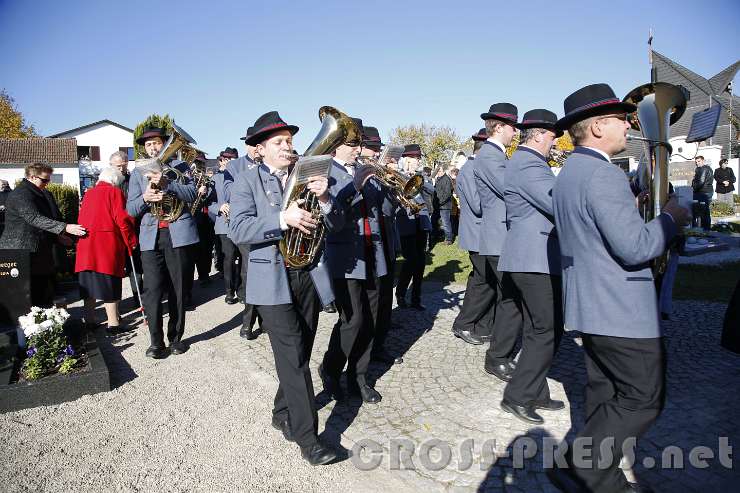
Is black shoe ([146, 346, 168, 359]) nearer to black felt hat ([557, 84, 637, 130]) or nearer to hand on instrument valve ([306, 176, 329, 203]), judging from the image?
hand on instrument valve ([306, 176, 329, 203])

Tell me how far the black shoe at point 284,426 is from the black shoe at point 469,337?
2.77 metres

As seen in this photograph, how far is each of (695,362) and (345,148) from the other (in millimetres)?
4121

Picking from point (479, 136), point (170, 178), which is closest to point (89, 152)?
point (170, 178)

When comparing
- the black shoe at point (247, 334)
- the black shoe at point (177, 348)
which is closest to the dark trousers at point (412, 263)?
the black shoe at point (247, 334)

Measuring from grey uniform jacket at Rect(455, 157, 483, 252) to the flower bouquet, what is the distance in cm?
446

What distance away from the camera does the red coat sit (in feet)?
21.5

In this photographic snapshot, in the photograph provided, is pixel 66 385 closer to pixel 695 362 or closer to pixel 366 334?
pixel 366 334

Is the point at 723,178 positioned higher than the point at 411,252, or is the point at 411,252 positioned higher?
the point at 723,178

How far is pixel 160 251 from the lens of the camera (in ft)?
19.5

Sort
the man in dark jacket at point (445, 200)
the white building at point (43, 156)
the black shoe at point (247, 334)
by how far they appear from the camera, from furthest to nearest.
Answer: the white building at point (43, 156) → the man in dark jacket at point (445, 200) → the black shoe at point (247, 334)

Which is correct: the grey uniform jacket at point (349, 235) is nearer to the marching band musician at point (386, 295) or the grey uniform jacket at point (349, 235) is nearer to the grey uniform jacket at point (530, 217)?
the marching band musician at point (386, 295)

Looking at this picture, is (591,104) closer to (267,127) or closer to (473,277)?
(267,127)

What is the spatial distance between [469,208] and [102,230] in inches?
190

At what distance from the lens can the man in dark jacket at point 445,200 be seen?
1508 cm
